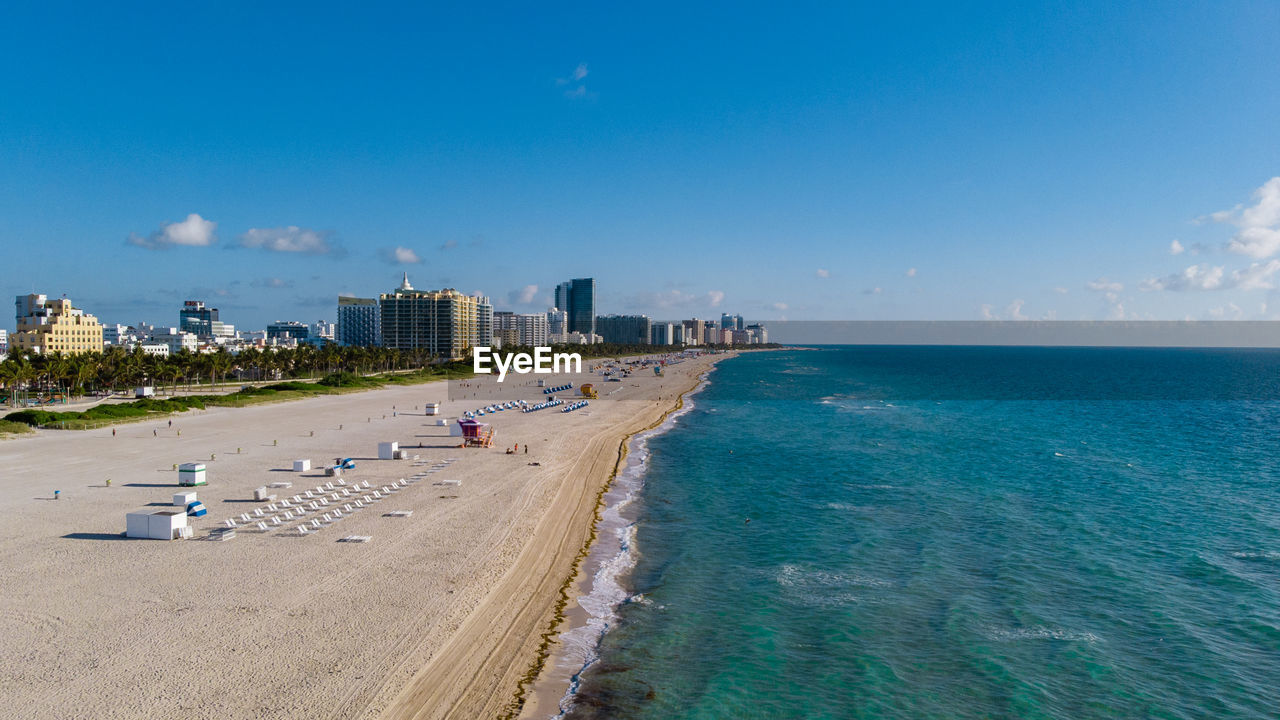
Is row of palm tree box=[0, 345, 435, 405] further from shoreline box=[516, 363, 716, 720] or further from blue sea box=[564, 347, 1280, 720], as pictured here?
shoreline box=[516, 363, 716, 720]

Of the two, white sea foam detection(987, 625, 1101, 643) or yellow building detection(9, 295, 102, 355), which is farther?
yellow building detection(9, 295, 102, 355)

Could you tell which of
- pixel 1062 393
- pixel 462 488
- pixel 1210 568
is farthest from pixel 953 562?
pixel 1062 393

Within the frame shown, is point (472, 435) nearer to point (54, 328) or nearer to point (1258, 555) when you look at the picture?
point (1258, 555)

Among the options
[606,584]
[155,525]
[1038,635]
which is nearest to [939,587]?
[1038,635]

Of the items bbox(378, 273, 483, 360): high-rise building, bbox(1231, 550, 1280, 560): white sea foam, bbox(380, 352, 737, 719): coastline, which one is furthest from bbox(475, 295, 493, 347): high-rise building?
bbox(1231, 550, 1280, 560): white sea foam

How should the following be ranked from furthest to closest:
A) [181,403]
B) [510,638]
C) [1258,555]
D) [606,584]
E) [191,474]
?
[181,403] → [191,474] → [1258,555] → [606,584] → [510,638]
